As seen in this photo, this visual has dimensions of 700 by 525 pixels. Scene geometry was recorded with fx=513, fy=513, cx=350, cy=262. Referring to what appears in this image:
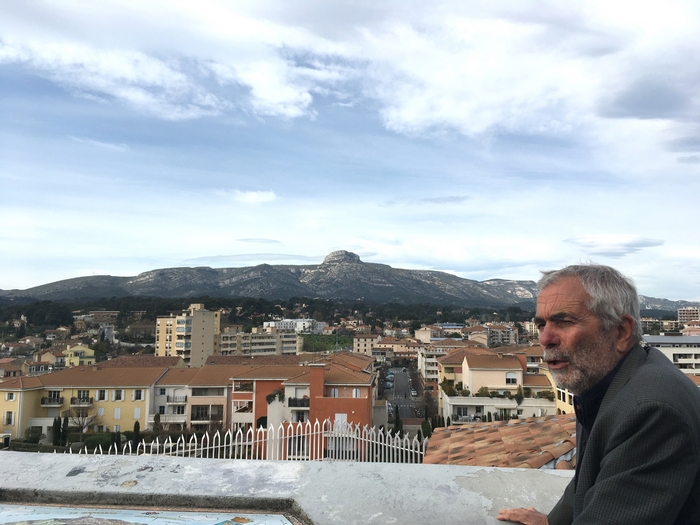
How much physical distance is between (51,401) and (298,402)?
15.7 meters

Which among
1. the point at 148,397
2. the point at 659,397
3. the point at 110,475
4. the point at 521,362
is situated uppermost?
the point at 659,397

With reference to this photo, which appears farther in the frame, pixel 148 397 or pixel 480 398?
pixel 148 397

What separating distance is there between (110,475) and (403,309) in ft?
438

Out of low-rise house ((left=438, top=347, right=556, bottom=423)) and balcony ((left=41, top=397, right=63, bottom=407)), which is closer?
low-rise house ((left=438, top=347, right=556, bottom=423))

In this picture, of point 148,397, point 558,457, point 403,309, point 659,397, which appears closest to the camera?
point 659,397

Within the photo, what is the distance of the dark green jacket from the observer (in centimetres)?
124

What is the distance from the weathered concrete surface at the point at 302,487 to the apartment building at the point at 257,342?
56574 millimetres

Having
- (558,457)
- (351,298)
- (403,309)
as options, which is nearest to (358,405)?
(558,457)

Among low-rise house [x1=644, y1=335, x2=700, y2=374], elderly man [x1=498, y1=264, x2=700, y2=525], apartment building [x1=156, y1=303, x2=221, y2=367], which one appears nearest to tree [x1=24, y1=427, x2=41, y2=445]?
apartment building [x1=156, y1=303, x2=221, y2=367]

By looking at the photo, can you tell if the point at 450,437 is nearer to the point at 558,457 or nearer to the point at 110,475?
the point at 558,457

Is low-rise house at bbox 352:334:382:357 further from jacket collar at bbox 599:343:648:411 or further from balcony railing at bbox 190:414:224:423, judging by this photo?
jacket collar at bbox 599:343:648:411

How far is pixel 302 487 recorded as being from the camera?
209 centimetres

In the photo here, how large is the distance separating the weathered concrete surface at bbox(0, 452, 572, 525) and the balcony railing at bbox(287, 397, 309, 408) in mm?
18512

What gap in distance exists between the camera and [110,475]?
7.23ft
